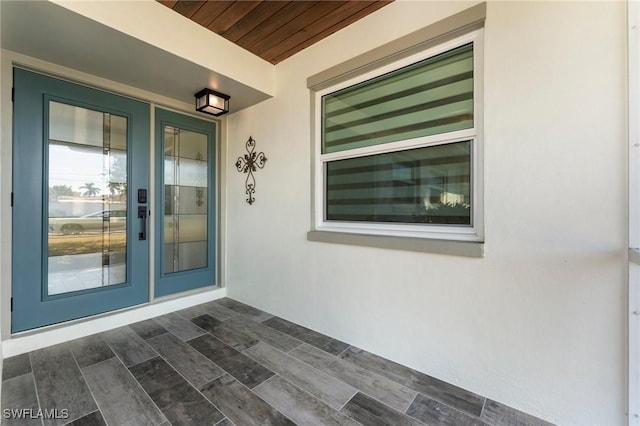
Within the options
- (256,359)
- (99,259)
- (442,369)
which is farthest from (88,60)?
(442,369)

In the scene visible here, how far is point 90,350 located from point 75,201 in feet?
4.27

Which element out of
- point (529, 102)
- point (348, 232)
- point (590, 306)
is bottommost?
point (590, 306)

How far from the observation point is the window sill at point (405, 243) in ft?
5.62

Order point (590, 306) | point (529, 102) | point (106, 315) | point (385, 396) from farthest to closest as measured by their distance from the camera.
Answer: point (106, 315), point (385, 396), point (529, 102), point (590, 306)

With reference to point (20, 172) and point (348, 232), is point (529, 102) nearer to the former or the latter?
point (348, 232)

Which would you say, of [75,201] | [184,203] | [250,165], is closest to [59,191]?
[75,201]

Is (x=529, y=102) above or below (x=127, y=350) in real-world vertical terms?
above

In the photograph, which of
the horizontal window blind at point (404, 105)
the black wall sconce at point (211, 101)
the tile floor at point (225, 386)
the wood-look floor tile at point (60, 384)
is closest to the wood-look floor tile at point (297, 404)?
the tile floor at point (225, 386)

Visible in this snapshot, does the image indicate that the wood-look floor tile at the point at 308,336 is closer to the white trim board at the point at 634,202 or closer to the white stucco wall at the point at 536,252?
the white stucco wall at the point at 536,252

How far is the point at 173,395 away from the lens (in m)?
1.67

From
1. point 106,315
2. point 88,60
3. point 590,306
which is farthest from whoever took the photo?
point 106,315

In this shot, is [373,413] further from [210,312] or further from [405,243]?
[210,312]

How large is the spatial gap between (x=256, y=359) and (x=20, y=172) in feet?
7.89

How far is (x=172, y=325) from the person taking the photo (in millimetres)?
2672
